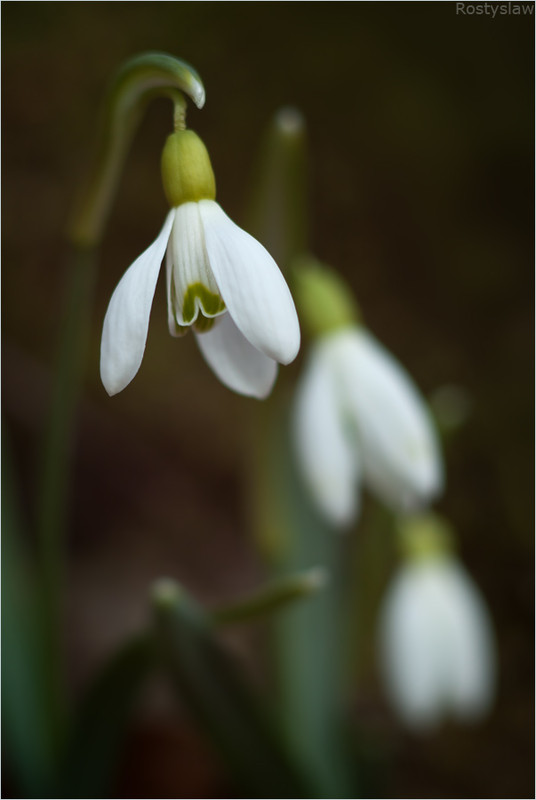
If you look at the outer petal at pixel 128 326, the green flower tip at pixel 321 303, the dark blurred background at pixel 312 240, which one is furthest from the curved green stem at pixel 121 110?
the dark blurred background at pixel 312 240

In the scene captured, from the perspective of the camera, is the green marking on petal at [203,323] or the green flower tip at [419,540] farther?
the green flower tip at [419,540]

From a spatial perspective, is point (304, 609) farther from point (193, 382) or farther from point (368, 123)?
point (368, 123)

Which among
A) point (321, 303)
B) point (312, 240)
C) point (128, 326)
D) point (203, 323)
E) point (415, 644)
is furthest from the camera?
point (312, 240)

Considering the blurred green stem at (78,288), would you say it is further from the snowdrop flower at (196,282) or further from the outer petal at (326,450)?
the outer petal at (326,450)

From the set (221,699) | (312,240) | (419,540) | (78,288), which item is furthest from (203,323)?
(312,240)

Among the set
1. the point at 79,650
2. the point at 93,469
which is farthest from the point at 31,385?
the point at 79,650

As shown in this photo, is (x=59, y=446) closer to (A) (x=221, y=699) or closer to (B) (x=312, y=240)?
(A) (x=221, y=699)
